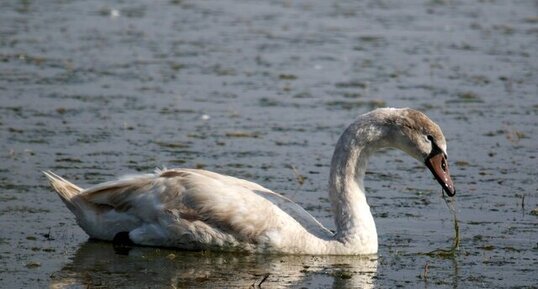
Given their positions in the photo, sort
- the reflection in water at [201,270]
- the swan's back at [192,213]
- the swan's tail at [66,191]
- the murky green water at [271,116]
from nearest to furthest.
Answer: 1. the reflection in water at [201,270]
2. the murky green water at [271,116]
3. the swan's back at [192,213]
4. the swan's tail at [66,191]

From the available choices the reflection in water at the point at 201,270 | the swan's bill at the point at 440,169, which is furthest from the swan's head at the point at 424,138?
the reflection in water at the point at 201,270

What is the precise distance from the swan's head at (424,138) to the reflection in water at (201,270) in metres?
0.89

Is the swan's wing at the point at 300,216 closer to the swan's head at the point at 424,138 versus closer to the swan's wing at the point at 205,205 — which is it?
the swan's wing at the point at 205,205

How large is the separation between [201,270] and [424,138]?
2.18 meters

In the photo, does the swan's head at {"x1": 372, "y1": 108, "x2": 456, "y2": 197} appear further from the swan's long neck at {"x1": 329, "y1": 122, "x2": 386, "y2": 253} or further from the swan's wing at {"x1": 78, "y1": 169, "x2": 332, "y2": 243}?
the swan's wing at {"x1": 78, "y1": 169, "x2": 332, "y2": 243}

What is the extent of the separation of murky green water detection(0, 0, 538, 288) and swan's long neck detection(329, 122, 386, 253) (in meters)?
0.37

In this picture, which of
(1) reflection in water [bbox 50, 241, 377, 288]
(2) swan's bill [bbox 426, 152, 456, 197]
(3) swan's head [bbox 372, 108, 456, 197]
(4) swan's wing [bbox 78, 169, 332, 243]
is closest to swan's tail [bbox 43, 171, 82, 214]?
(4) swan's wing [bbox 78, 169, 332, 243]

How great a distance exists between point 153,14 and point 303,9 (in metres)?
3.24

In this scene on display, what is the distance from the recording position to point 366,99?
16984mm

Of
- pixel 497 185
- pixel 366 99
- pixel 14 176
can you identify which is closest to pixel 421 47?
pixel 366 99

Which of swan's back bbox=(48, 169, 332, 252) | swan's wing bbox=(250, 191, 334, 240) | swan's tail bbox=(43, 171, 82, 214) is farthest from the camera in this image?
swan's tail bbox=(43, 171, 82, 214)

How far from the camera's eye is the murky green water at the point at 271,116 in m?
9.98

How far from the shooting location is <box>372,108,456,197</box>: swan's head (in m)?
10.5

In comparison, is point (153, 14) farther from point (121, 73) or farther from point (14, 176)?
point (14, 176)
